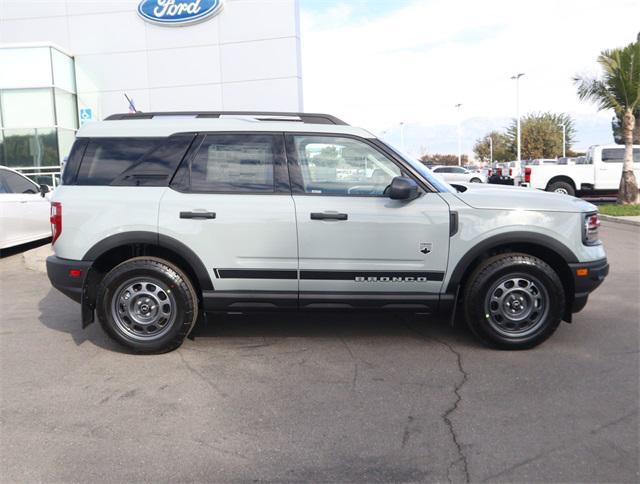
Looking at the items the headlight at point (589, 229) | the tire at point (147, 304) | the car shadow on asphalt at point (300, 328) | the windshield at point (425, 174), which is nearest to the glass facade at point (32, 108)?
the car shadow on asphalt at point (300, 328)

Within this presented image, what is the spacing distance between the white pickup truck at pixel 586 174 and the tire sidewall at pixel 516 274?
13.9 m

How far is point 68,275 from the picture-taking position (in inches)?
180

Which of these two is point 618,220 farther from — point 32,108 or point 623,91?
point 32,108

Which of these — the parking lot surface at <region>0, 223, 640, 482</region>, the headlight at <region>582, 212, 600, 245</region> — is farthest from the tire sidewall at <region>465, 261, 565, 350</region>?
the headlight at <region>582, 212, 600, 245</region>

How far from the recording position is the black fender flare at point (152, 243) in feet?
14.7

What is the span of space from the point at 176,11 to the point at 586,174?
49.0 ft

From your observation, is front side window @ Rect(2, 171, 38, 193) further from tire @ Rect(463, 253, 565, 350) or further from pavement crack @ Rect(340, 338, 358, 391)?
tire @ Rect(463, 253, 565, 350)

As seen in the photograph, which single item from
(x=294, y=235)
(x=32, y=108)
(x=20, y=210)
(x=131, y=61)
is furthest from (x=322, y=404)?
(x=32, y=108)

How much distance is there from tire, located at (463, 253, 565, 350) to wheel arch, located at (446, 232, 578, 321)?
10 cm

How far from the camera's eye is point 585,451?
119 inches

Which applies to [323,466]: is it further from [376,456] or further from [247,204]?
[247,204]

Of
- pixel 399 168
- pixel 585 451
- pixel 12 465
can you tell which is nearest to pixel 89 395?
pixel 12 465

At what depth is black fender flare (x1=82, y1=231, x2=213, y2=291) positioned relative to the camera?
448 cm

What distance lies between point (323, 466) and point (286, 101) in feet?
55.5
